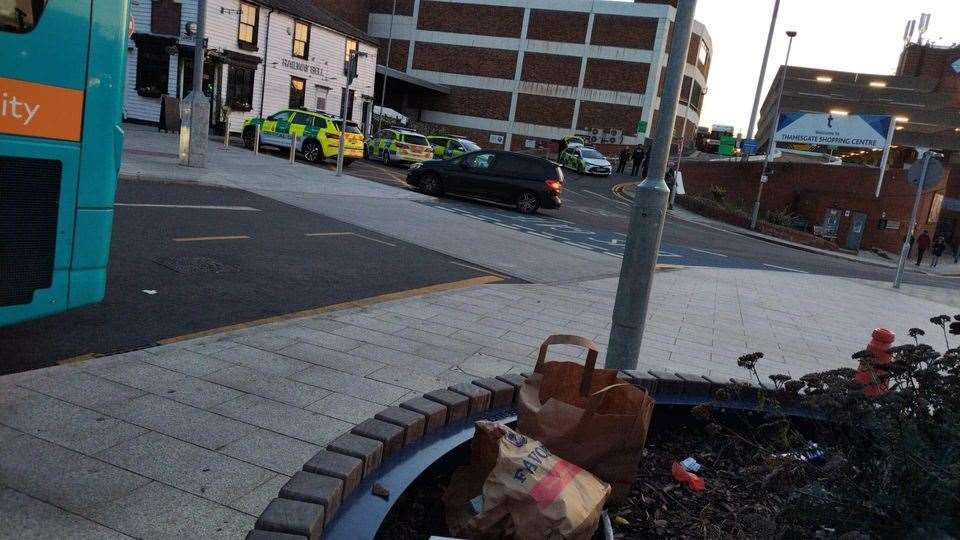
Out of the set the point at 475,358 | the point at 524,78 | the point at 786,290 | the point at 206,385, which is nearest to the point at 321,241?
the point at 475,358

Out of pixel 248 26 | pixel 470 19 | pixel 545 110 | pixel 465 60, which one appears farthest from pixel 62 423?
pixel 470 19

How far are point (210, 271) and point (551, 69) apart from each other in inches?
2060

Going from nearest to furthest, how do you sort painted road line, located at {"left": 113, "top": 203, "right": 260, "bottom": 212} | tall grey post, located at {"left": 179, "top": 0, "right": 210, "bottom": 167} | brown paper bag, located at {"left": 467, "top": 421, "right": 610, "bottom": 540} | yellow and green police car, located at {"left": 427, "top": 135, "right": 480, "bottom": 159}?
brown paper bag, located at {"left": 467, "top": 421, "right": 610, "bottom": 540}
painted road line, located at {"left": 113, "top": 203, "right": 260, "bottom": 212}
tall grey post, located at {"left": 179, "top": 0, "right": 210, "bottom": 167}
yellow and green police car, located at {"left": 427, "top": 135, "right": 480, "bottom": 159}

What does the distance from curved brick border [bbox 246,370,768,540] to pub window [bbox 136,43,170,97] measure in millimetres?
32679

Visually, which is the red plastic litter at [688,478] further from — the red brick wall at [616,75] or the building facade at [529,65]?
the red brick wall at [616,75]

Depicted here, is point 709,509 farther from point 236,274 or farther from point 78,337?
point 236,274

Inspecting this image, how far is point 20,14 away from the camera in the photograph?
12.1 ft

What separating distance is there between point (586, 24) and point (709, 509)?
187 feet

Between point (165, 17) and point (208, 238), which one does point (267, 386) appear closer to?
point (208, 238)

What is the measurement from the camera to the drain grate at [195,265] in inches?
289

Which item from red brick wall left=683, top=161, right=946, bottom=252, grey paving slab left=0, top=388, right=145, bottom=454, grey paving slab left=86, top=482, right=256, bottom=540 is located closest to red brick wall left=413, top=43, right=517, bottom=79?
red brick wall left=683, top=161, right=946, bottom=252

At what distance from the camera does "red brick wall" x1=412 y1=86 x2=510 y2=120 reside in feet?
189

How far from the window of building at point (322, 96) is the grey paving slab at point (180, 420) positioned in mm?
37425

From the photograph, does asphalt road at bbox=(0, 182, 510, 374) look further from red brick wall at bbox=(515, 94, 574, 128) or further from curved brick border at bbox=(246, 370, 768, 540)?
red brick wall at bbox=(515, 94, 574, 128)
